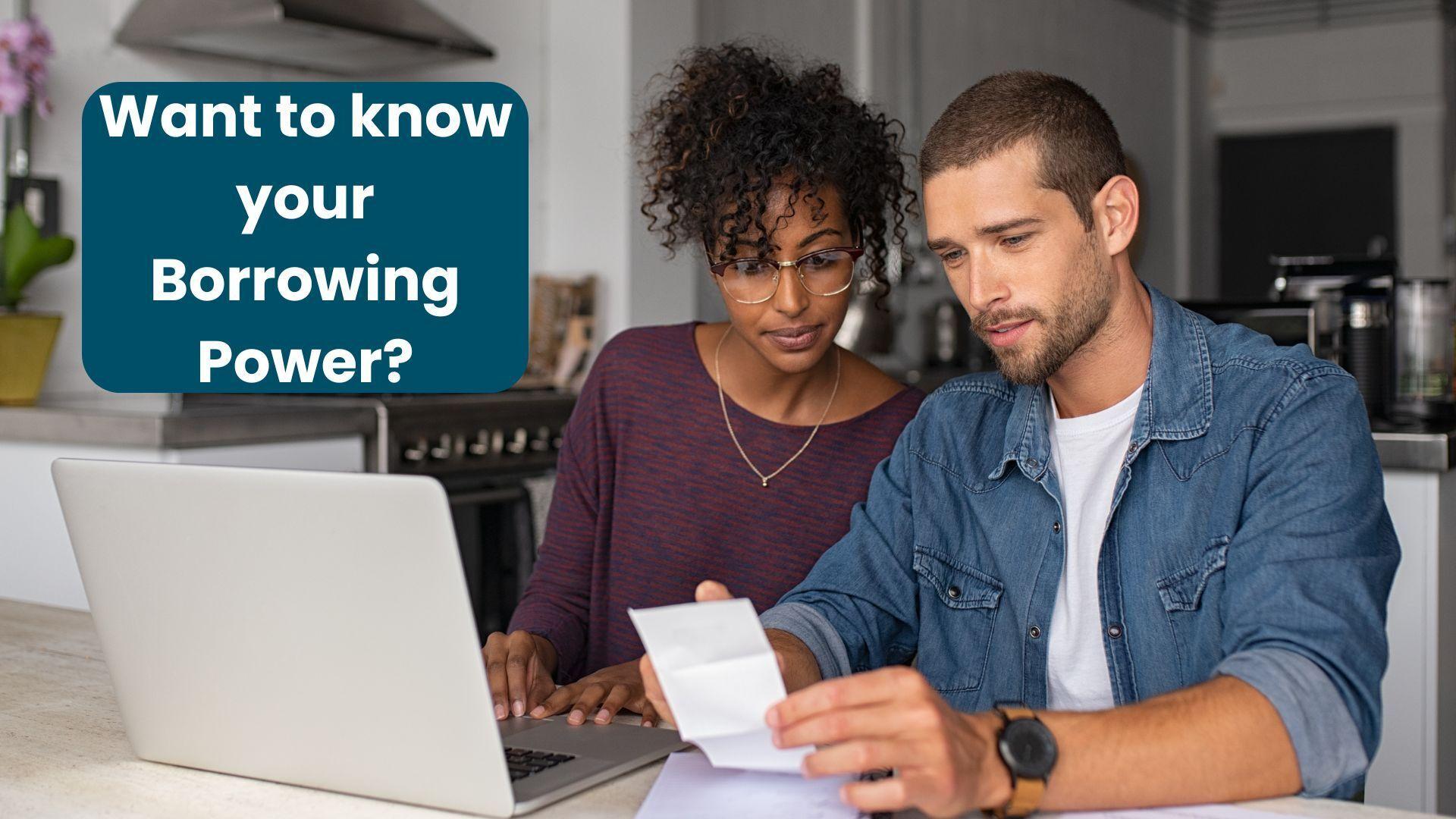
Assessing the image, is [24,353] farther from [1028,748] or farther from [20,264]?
[1028,748]

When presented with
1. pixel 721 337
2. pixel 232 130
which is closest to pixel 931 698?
pixel 721 337

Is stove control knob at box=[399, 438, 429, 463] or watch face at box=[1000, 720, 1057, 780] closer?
watch face at box=[1000, 720, 1057, 780]

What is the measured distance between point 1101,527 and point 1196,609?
0.43 ft

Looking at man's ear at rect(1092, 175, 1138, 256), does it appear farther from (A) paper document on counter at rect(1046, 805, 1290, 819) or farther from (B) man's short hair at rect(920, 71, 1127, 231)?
(A) paper document on counter at rect(1046, 805, 1290, 819)

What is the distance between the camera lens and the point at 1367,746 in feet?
3.57

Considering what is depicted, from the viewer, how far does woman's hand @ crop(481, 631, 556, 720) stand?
1319mm

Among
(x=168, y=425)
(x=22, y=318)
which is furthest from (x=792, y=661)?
(x=22, y=318)

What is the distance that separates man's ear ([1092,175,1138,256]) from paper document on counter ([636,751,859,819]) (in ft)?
2.12

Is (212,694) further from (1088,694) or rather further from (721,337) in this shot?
(721,337)

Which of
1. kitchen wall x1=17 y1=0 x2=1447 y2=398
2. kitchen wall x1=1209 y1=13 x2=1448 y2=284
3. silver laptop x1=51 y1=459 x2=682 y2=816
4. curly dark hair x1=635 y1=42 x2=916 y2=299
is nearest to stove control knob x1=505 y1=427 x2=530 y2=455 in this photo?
kitchen wall x1=17 y1=0 x2=1447 y2=398

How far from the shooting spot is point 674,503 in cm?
172

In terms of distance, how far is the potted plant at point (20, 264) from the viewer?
2.81 meters

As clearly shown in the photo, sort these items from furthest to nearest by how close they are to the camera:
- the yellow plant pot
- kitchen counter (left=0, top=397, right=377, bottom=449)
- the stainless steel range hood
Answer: the stainless steel range hood < the yellow plant pot < kitchen counter (left=0, top=397, right=377, bottom=449)

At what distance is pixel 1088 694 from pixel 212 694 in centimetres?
81
